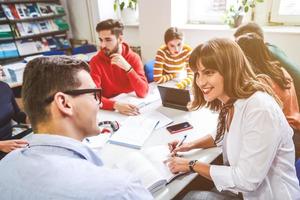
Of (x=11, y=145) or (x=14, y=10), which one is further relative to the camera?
(x=14, y=10)

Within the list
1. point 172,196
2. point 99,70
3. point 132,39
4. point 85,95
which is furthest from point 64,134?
point 132,39

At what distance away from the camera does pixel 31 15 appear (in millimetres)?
3840

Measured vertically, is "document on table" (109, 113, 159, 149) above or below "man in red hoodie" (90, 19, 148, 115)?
below

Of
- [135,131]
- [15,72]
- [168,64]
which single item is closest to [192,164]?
[135,131]

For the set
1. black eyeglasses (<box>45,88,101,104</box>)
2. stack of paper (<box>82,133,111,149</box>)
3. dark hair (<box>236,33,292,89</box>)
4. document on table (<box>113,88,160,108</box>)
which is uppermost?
black eyeglasses (<box>45,88,101,104</box>)

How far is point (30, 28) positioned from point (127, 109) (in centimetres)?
300

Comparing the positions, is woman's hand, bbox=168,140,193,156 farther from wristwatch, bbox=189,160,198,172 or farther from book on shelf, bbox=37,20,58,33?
book on shelf, bbox=37,20,58,33

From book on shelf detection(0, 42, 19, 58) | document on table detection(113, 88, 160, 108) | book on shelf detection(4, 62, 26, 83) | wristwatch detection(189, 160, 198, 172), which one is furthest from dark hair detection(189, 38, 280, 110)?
book on shelf detection(0, 42, 19, 58)

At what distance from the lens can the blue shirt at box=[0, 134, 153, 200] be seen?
518mm

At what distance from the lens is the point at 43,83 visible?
726 mm

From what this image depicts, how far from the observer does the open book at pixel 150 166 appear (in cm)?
100

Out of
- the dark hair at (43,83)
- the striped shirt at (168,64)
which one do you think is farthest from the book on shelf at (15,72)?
the dark hair at (43,83)

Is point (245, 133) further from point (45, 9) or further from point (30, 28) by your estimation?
point (45, 9)

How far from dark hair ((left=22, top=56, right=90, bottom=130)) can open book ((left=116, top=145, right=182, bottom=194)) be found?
0.48 meters
